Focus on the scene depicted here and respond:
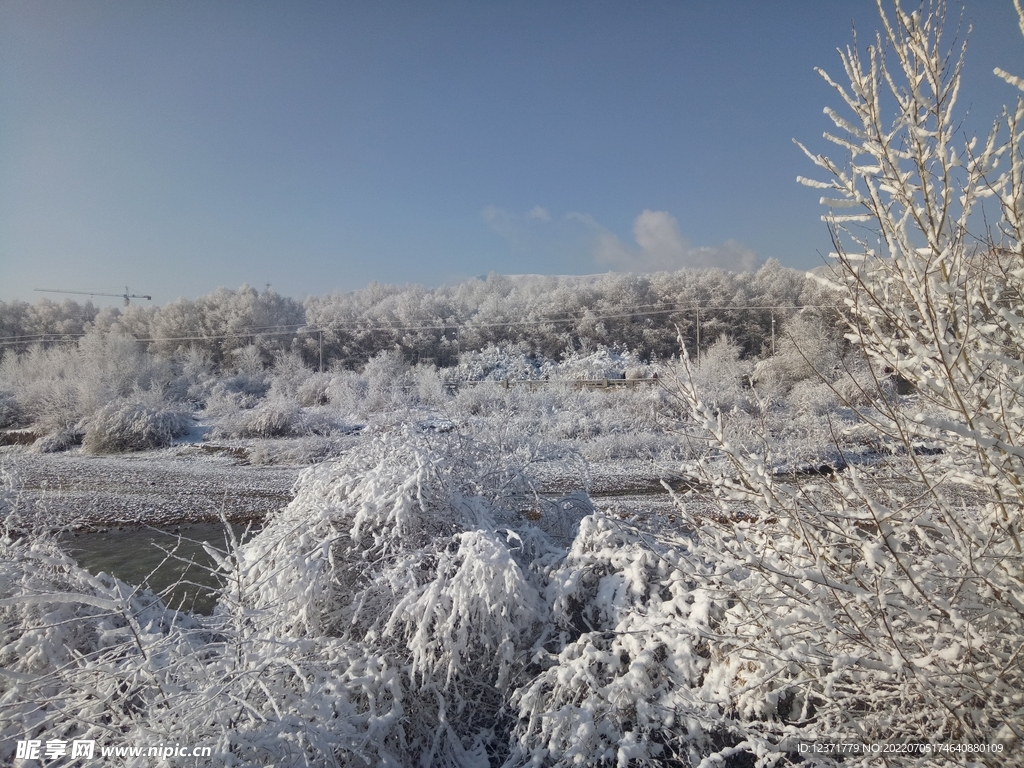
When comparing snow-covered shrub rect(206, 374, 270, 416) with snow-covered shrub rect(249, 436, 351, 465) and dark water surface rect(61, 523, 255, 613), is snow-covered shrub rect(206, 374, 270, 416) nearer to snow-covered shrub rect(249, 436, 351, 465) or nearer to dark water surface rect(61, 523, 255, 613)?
snow-covered shrub rect(249, 436, 351, 465)

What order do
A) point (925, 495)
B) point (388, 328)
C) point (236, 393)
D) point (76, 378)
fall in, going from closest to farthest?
point (925, 495) → point (76, 378) → point (236, 393) → point (388, 328)

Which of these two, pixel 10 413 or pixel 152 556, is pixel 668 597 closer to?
pixel 152 556

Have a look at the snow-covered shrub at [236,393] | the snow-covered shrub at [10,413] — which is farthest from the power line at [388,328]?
the snow-covered shrub at [10,413]

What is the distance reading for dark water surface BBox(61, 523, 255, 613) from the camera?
584 cm

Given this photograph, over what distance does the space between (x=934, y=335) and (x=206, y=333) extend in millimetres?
35053

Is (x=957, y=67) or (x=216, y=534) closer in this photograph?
(x=957, y=67)

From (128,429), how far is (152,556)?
30.7ft

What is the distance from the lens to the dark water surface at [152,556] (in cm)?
584

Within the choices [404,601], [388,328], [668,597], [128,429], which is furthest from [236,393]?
[668,597]

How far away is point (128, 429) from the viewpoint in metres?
14.6

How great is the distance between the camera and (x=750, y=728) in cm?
236

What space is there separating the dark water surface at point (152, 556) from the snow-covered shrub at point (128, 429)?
7.44 metres

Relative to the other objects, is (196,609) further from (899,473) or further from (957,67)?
(957,67)

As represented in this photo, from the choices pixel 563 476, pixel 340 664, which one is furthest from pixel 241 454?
pixel 340 664
